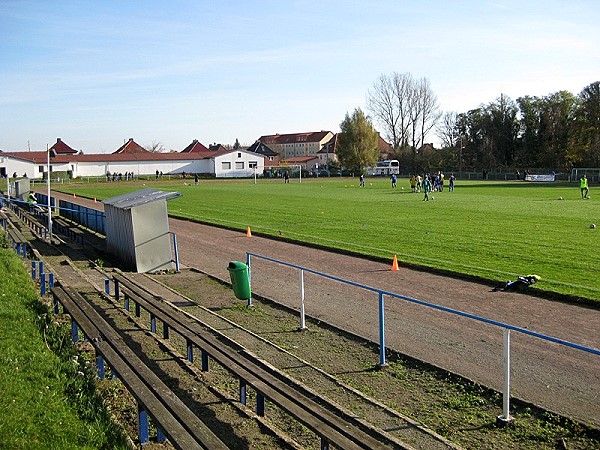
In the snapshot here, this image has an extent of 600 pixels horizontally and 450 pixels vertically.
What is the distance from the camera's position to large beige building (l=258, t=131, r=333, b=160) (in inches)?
6531

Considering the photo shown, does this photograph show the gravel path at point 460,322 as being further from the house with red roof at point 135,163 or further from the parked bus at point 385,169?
the parked bus at point 385,169

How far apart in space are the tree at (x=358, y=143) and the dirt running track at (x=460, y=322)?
8677 cm

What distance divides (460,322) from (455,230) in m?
13.9

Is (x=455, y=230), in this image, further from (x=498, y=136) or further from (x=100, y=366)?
(x=498, y=136)

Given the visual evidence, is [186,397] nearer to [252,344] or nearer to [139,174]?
[252,344]

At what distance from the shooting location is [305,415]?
639 centimetres

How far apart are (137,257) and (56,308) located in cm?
551

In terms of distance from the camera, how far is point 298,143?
170500 mm

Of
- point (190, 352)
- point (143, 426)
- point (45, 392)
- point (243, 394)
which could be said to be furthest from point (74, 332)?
point (143, 426)

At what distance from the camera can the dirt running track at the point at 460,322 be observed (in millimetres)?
8156

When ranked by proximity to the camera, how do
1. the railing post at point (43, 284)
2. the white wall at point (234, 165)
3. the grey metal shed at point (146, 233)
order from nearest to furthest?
1. the railing post at point (43, 284)
2. the grey metal shed at point (146, 233)
3. the white wall at point (234, 165)

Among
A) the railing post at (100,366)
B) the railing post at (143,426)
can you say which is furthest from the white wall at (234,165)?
the railing post at (143,426)

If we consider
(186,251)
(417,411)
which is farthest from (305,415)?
(186,251)

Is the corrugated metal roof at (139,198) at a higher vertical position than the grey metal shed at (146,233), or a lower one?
higher
